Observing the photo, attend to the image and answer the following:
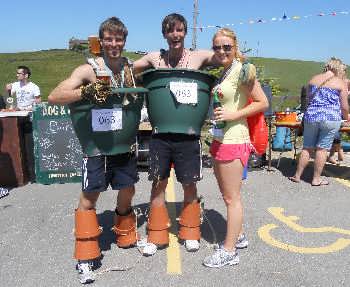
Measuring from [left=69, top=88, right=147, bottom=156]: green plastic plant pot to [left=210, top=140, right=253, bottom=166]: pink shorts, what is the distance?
2.15ft

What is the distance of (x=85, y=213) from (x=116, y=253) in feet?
2.03

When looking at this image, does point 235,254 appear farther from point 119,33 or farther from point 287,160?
point 287,160

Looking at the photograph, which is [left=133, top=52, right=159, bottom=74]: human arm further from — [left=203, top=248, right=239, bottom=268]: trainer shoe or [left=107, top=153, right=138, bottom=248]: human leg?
[left=203, top=248, right=239, bottom=268]: trainer shoe

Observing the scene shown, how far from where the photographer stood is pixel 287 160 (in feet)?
24.3

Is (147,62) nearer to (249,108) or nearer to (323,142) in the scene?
(249,108)

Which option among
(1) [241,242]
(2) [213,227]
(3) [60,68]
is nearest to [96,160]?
(1) [241,242]

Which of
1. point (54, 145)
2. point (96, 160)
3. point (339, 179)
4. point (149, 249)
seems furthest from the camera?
point (339, 179)

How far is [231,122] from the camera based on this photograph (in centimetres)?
307

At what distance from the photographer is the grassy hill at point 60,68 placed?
1319 inches

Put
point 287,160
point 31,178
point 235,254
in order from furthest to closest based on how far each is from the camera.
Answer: point 287,160 < point 31,178 < point 235,254

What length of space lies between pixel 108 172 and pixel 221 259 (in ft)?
3.58

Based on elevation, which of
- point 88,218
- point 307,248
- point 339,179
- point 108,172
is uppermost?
point 108,172

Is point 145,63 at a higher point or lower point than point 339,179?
higher

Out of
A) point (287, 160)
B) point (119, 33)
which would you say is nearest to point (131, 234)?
point (119, 33)
